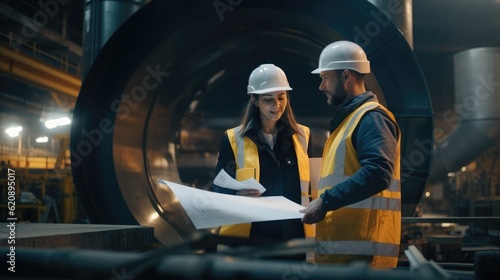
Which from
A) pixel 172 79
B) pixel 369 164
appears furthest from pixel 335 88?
pixel 172 79

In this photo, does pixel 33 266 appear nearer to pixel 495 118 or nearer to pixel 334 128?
pixel 334 128

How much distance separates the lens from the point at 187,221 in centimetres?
450

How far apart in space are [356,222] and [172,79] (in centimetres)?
286

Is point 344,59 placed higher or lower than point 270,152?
higher

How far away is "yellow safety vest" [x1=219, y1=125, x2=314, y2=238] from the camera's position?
2584 millimetres

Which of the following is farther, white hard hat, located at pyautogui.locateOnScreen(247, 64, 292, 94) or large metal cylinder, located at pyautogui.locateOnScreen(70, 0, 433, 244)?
large metal cylinder, located at pyautogui.locateOnScreen(70, 0, 433, 244)

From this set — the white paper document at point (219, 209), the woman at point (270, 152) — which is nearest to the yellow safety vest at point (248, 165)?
the woman at point (270, 152)

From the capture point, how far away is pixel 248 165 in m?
2.64

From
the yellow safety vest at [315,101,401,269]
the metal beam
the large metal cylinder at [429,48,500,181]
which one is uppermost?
the metal beam

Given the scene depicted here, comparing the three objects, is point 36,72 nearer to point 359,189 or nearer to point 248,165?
point 248,165

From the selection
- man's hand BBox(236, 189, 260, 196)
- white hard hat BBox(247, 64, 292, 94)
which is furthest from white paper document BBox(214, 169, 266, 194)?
white hard hat BBox(247, 64, 292, 94)

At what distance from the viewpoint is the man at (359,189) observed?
203cm

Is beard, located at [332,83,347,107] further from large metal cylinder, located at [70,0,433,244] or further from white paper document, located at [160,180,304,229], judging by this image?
large metal cylinder, located at [70,0,433,244]

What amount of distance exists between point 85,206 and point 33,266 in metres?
3.12
